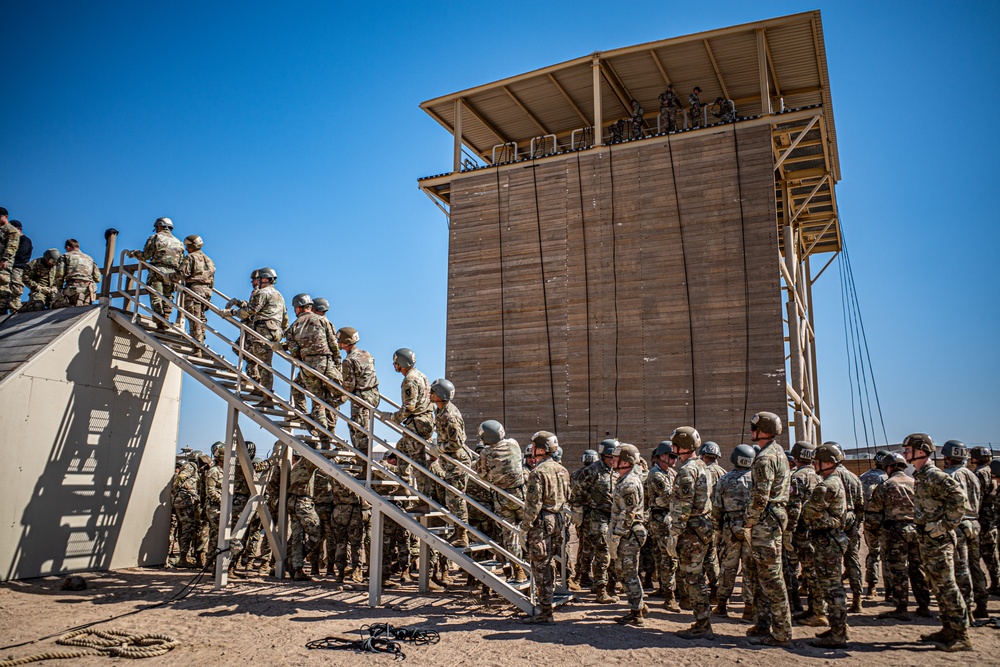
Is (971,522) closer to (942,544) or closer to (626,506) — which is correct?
(942,544)

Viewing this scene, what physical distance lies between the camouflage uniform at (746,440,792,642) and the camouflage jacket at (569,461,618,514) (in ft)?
11.0

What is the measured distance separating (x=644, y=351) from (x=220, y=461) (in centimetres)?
1091

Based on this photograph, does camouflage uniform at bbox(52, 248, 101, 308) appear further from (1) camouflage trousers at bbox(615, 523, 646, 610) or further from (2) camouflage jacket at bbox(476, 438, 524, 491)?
(1) camouflage trousers at bbox(615, 523, 646, 610)

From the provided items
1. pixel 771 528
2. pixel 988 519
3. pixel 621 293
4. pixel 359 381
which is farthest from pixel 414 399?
pixel 621 293

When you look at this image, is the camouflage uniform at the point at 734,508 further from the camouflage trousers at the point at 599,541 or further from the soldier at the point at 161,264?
the soldier at the point at 161,264

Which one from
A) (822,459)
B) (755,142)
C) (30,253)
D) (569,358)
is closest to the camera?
(822,459)

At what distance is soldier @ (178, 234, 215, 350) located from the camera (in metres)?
11.8

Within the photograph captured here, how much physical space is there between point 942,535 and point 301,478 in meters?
8.59

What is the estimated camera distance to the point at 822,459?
830 centimetres

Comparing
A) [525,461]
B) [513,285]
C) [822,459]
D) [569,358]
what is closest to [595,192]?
[513,285]

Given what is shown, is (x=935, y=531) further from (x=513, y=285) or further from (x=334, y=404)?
(x=513, y=285)

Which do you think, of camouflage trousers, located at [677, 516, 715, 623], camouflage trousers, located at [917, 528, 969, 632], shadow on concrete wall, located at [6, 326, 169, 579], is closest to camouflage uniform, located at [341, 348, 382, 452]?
shadow on concrete wall, located at [6, 326, 169, 579]

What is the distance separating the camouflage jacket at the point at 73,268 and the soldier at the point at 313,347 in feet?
14.6

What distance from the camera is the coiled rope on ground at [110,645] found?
666 cm
